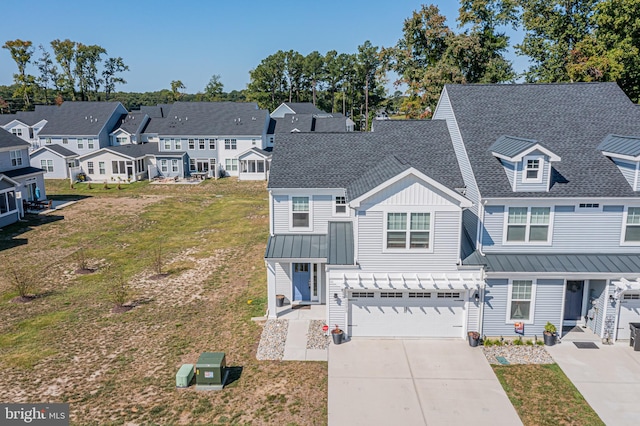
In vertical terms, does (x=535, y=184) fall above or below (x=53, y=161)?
above

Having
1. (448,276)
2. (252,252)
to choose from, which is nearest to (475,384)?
(448,276)

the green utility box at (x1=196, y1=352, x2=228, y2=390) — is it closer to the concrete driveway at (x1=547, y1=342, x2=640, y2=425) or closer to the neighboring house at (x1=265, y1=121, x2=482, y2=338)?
the neighboring house at (x1=265, y1=121, x2=482, y2=338)

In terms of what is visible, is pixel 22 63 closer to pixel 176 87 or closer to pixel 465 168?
pixel 176 87

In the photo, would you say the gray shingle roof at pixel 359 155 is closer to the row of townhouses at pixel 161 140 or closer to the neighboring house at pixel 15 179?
the neighboring house at pixel 15 179

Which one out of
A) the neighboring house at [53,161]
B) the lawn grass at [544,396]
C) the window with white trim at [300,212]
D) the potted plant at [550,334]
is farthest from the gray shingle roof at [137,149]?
the lawn grass at [544,396]

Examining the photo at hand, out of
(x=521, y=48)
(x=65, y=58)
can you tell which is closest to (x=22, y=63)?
(x=65, y=58)

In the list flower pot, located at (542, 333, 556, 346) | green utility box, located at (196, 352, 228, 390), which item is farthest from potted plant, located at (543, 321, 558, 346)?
green utility box, located at (196, 352, 228, 390)

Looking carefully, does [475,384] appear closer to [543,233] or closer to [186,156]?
[543,233]
